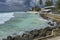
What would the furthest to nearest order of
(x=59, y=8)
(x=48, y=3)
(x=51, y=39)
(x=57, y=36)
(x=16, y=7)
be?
(x=16, y=7)
(x=48, y=3)
(x=59, y=8)
(x=57, y=36)
(x=51, y=39)

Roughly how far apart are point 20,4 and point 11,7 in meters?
7.54

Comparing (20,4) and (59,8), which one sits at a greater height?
(59,8)

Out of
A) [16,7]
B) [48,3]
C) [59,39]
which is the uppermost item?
[59,39]

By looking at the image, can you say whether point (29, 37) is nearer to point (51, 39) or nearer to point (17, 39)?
point (17, 39)

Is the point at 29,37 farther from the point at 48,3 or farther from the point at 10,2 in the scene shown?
the point at 10,2

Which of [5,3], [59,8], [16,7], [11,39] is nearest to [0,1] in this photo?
[5,3]

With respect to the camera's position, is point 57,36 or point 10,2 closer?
point 57,36

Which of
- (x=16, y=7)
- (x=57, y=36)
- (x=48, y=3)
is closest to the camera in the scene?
(x=57, y=36)

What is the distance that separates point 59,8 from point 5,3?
299 feet

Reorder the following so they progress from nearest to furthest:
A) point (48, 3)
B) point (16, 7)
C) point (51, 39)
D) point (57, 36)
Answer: point (51, 39) < point (57, 36) < point (48, 3) < point (16, 7)

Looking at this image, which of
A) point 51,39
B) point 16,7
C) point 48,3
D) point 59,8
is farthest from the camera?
point 16,7

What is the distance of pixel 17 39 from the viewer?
12.8 metres

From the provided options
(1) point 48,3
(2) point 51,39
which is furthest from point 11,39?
(1) point 48,3

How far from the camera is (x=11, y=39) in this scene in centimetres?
1320
